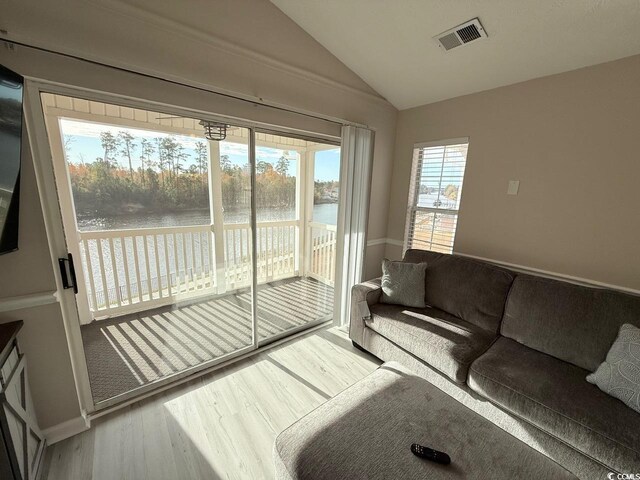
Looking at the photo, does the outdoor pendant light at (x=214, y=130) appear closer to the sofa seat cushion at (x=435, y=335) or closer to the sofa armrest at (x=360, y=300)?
the sofa armrest at (x=360, y=300)

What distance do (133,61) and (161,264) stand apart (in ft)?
6.60

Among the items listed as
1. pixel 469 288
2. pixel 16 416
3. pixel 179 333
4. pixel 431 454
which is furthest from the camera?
pixel 179 333

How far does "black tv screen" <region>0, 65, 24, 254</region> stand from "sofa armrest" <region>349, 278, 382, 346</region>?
2.17 m

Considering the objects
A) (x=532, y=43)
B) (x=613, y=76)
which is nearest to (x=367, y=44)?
(x=532, y=43)

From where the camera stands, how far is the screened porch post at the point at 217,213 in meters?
2.43

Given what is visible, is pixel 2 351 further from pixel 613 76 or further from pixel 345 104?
pixel 613 76

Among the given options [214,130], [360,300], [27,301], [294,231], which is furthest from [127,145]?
[360,300]

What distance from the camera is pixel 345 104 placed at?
8.11 feet

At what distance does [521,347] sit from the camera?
180 cm

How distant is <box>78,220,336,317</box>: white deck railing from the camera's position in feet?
8.68

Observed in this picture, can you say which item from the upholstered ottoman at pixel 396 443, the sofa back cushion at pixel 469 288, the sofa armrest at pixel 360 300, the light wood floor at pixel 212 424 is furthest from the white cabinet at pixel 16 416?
the sofa back cushion at pixel 469 288

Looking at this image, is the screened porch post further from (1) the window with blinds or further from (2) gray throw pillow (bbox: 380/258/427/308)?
(1) the window with blinds

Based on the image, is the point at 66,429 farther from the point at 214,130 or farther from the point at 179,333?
the point at 214,130

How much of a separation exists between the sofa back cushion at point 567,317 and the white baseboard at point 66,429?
2891 mm
